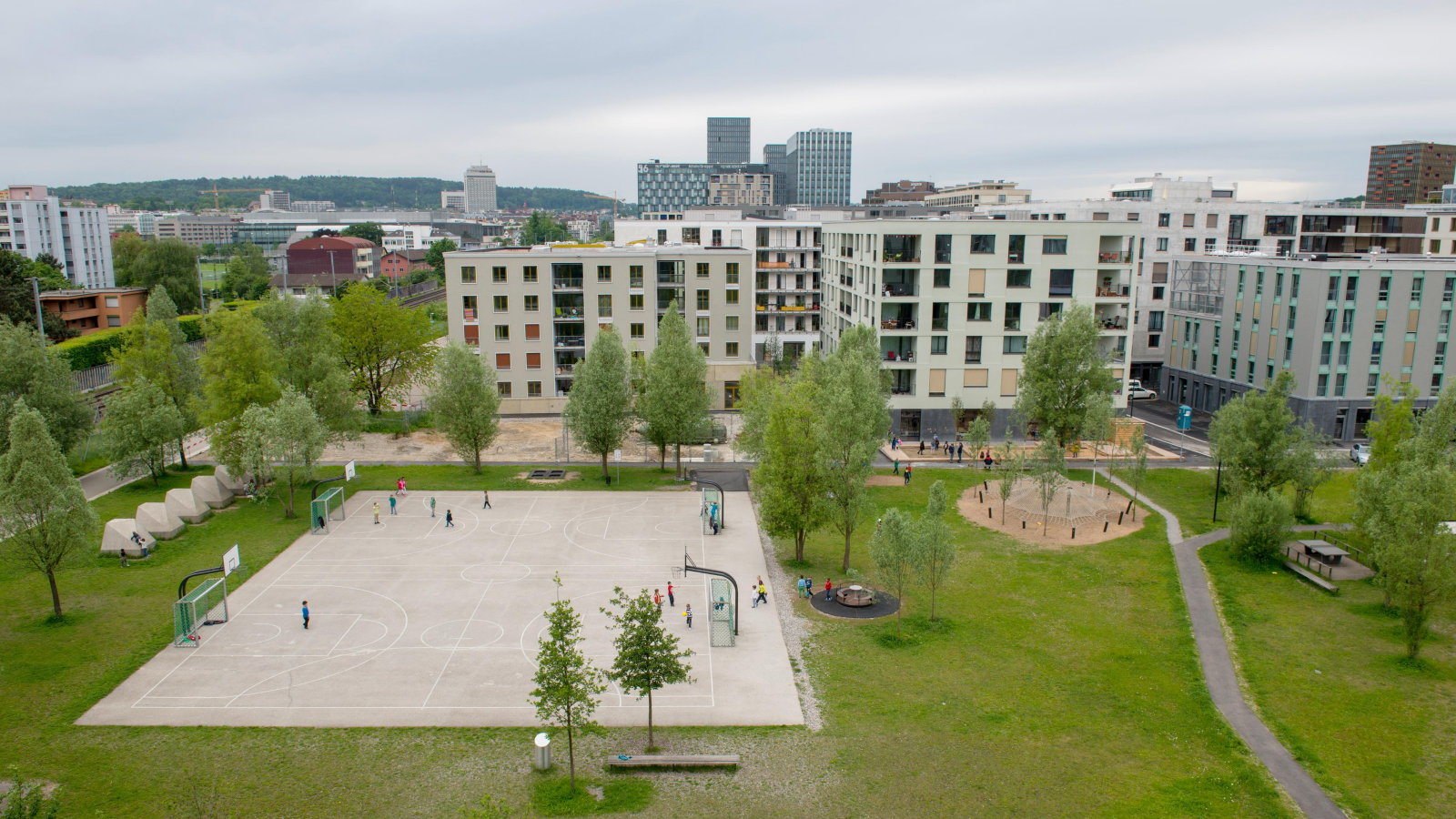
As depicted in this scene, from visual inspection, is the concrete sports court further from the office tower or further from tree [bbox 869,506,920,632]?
the office tower

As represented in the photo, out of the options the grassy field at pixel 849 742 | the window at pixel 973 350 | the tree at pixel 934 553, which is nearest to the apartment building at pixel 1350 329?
the window at pixel 973 350

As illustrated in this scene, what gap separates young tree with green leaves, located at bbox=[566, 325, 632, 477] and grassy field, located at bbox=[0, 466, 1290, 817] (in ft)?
72.6

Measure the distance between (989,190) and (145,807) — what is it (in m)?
178

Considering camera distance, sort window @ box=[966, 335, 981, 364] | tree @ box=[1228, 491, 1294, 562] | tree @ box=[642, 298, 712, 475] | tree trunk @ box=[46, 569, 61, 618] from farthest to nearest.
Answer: window @ box=[966, 335, 981, 364] → tree @ box=[642, 298, 712, 475] → tree @ box=[1228, 491, 1294, 562] → tree trunk @ box=[46, 569, 61, 618]

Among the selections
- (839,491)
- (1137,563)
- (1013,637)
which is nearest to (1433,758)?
(1013,637)

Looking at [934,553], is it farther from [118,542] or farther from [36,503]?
[118,542]

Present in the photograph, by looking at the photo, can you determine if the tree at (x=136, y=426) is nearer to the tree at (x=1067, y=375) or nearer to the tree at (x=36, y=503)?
the tree at (x=36, y=503)

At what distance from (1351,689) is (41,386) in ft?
200

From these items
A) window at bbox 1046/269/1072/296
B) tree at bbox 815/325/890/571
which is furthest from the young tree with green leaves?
window at bbox 1046/269/1072/296

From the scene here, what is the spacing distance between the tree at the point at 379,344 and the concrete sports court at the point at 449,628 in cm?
2110

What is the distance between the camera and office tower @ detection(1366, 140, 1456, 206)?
577 feet

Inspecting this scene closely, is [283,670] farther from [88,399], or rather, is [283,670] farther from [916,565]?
[88,399]

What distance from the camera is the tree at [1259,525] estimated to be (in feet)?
121

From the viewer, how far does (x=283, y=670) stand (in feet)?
91.2
